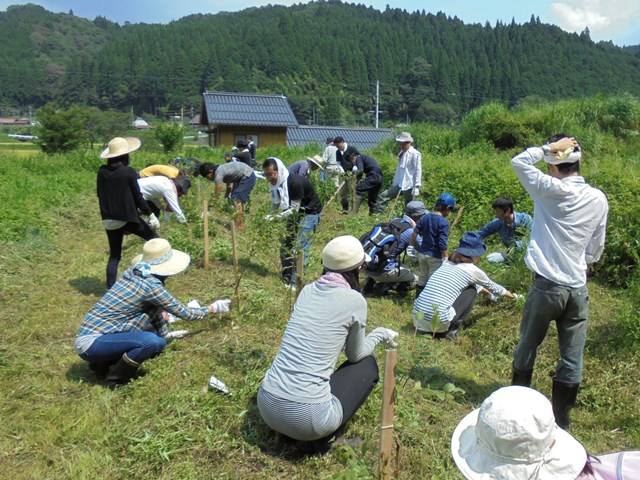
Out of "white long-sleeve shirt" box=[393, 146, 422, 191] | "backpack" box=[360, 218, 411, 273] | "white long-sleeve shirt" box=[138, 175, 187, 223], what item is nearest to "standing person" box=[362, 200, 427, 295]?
"backpack" box=[360, 218, 411, 273]

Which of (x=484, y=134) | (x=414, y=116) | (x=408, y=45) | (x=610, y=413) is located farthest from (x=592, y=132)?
(x=408, y=45)

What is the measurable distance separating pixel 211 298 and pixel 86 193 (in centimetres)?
805

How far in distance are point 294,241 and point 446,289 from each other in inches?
57.8

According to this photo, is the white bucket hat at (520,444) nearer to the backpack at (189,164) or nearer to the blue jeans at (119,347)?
the blue jeans at (119,347)

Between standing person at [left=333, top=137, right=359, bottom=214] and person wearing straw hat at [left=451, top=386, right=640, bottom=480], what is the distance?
880 centimetres

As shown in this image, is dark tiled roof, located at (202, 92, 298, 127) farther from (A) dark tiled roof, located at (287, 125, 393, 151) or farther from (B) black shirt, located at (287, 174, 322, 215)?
(B) black shirt, located at (287, 174, 322, 215)

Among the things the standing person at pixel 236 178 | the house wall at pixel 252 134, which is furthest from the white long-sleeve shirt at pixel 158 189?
the house wall at pixel 252 134

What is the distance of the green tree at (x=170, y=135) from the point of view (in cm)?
2184

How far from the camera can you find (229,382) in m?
3.79

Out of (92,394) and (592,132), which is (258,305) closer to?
(92,394)

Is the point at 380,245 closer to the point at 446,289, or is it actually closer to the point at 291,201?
the point at 291,201

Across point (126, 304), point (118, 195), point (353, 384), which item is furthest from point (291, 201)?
point (353, 384)

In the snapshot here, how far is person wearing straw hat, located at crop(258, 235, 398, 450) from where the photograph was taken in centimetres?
290

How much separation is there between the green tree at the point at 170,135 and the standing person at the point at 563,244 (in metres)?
20.2
